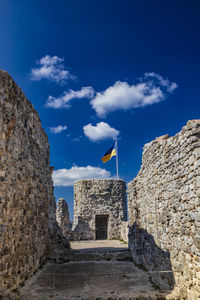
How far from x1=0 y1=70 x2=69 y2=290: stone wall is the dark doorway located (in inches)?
428

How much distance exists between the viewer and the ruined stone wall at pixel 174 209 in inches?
164

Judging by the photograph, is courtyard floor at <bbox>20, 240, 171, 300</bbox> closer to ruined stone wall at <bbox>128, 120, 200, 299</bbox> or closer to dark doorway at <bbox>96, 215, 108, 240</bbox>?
ruined stone wall at <bbox>128, 120, 200, 299</bbox>

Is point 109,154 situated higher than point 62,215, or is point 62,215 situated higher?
point 109,154

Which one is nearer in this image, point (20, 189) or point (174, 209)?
point (174, 209)

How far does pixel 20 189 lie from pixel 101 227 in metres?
14.2

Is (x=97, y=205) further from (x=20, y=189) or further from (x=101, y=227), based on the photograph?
(x=20, y=189)

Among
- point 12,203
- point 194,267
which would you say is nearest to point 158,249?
point 194,267

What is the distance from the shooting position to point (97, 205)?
18.3 meters

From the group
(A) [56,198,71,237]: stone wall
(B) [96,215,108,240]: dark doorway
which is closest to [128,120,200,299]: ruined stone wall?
(A) [56,198,71,237]: stone wall

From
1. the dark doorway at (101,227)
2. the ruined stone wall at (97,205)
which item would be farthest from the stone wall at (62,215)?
the dark doorway at (101,227)

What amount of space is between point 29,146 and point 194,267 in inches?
188

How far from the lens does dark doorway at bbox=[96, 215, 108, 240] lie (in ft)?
61.5

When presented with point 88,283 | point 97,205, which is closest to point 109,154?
point 97,205

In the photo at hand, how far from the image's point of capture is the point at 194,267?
4.08 meters
